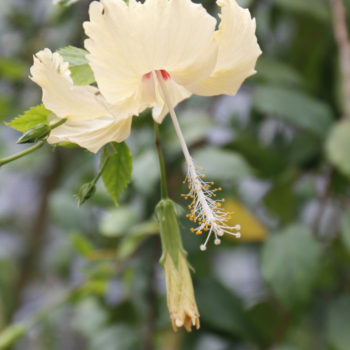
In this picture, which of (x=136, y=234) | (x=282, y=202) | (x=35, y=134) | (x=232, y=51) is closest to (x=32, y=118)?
(x=35, y=134)

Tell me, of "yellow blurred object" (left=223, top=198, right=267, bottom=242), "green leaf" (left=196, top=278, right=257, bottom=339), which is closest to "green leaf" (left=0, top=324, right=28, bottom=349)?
"green leaf" (left=196, top=278, right=257, bottom=339)

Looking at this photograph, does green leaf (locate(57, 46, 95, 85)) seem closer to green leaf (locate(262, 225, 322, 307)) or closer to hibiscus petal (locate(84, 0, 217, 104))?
hibiscus petal (locate(84, 0, 217, 104))

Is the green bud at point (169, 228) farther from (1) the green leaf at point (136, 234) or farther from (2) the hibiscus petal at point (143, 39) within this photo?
(1) the green leaf at point (136, 234)

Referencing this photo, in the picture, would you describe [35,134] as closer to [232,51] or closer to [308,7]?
[232,51]

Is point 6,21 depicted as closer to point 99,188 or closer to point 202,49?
point 99,188

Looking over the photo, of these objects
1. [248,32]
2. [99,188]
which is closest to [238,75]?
[248,32]

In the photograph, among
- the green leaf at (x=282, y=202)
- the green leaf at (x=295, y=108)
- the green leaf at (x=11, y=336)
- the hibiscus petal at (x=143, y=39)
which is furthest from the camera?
the green leaf at (x=282, y=202)

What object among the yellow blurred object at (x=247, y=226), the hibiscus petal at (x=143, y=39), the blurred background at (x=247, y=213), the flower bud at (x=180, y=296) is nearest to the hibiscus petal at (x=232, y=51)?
the hibiscus petal at (x=143, y=39)
